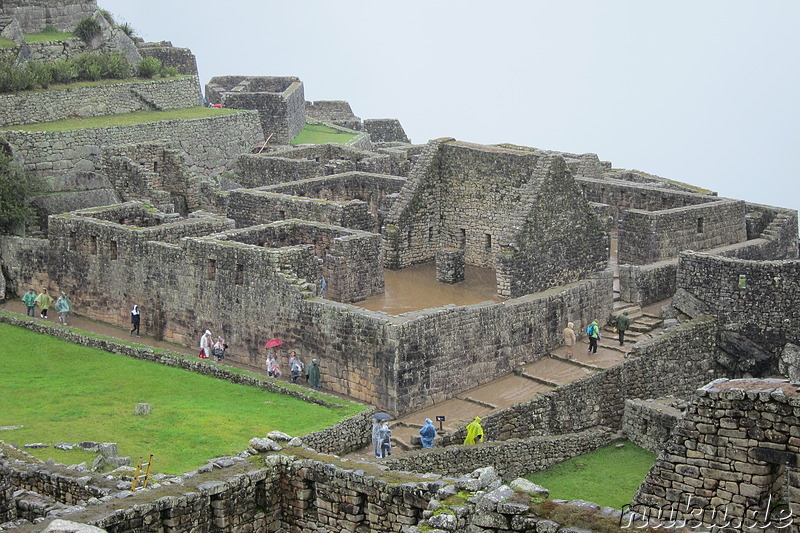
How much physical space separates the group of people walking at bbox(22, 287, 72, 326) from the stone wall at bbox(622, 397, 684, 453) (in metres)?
12.9

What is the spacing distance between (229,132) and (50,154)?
8102 millimetres

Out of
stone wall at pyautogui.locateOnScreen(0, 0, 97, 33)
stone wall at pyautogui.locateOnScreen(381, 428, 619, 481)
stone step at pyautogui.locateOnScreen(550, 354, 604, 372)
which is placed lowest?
stone wall at pyautogui.locateOnScreen(381, 428, 619, 481)

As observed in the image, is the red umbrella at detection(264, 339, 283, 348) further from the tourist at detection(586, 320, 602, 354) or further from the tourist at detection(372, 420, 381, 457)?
the tourist at detection(586, 320, 602, 354)

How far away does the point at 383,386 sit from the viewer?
2745 centimetres

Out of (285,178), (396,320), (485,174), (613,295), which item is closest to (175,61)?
(285,178)

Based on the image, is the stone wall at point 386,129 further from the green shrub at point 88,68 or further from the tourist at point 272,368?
the tourist at point 272,368

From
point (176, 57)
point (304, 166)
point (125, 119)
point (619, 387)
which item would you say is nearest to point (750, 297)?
point (619, 387)

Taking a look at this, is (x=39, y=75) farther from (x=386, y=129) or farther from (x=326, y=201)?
(x=386, y=129)

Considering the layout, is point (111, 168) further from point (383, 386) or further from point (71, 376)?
point (383, 386)

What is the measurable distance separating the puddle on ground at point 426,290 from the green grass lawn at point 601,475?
622cm

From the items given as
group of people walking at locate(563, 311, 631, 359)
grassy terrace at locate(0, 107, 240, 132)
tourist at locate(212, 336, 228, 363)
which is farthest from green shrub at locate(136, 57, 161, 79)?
group of people walking at locate(563, 311, 631, 359)

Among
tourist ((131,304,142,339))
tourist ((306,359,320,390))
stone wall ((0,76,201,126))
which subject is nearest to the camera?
tourist ((306,359,320,390))

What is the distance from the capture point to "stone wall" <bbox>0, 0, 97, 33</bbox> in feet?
153

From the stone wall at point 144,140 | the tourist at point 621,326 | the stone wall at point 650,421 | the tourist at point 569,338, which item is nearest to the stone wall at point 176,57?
the stone wall at point 144,140
